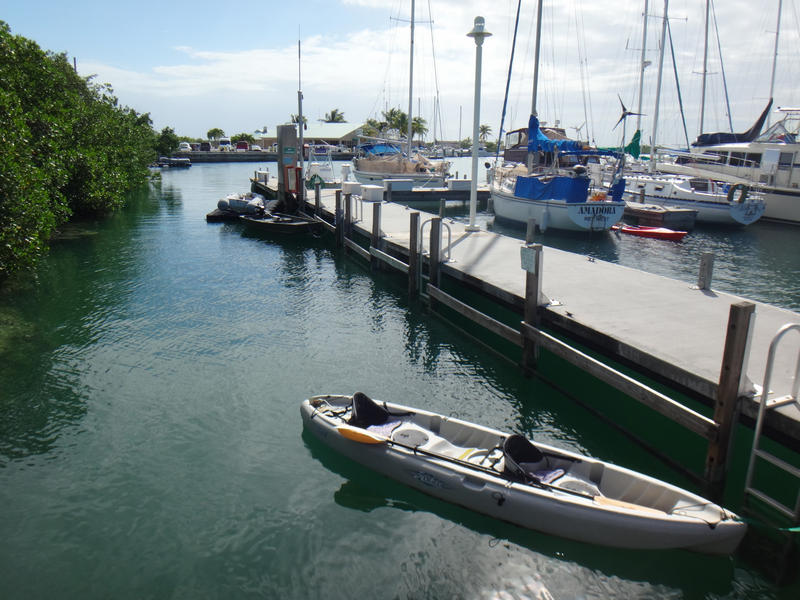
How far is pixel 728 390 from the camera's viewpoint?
648 centimetres

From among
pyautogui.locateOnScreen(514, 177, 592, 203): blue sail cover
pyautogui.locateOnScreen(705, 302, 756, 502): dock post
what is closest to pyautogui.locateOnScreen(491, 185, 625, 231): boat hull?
pyautogui.locateOnScreen(514, 177, 592, 203): blue sail cover

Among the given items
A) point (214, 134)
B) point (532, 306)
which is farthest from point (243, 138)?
point (532, 306)

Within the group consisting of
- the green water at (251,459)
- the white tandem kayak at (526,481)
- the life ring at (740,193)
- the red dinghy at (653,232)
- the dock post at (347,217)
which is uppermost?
the life ring at (740,193)

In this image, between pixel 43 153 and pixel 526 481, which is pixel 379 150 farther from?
pixel 526 481

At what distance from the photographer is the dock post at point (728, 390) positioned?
20.6 feet

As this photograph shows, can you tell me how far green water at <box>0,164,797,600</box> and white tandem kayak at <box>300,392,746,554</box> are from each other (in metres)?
0.33

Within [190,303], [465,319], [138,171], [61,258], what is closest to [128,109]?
[138,171]

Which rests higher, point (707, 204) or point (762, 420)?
point (707, 204)

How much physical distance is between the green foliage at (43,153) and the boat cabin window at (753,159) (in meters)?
39.4

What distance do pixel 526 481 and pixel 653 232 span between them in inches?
1004

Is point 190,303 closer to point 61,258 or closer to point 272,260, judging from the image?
point 272,260

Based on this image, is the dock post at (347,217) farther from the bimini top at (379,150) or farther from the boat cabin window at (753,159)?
the boat cabin window at (753,159)

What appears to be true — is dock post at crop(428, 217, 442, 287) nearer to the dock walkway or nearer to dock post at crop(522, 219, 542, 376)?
the dock walkway

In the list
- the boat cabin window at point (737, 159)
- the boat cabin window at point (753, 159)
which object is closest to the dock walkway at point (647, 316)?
the boat cabin window at point (753, 159)
